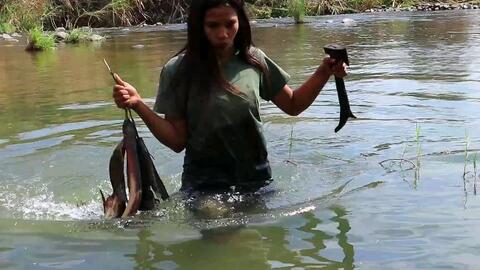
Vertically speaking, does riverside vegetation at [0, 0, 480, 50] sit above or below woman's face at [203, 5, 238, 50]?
below

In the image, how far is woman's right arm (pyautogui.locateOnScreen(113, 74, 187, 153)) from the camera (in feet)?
11.5

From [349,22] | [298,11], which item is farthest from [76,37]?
[349,22]

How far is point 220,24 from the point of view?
366cm

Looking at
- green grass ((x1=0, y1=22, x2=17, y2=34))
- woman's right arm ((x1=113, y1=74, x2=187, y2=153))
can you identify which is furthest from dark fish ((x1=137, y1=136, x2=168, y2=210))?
green grass ((x1=0, y1=22, x2=17, y2=34))

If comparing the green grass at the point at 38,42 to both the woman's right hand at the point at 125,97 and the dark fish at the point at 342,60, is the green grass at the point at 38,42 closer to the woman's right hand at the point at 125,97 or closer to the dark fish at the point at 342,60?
the dark fish at the point at 342,60

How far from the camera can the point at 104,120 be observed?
716 centimetres

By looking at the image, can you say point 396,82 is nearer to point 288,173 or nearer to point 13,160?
point 288,173

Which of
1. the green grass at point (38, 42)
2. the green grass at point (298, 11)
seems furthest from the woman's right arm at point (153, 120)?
the green grass at point (298, 11)

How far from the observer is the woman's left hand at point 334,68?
3.83 metres

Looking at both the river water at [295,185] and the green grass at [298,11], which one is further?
the green grass at [298,11]

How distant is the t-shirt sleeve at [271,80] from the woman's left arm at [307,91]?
0.04 m

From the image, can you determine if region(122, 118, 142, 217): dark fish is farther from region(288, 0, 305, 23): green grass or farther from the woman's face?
region(288, 0, 305, 23): green grass

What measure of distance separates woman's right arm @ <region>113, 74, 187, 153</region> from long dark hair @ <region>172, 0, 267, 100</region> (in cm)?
20

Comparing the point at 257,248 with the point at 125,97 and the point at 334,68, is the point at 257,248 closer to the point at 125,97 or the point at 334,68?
the point at 125,97
